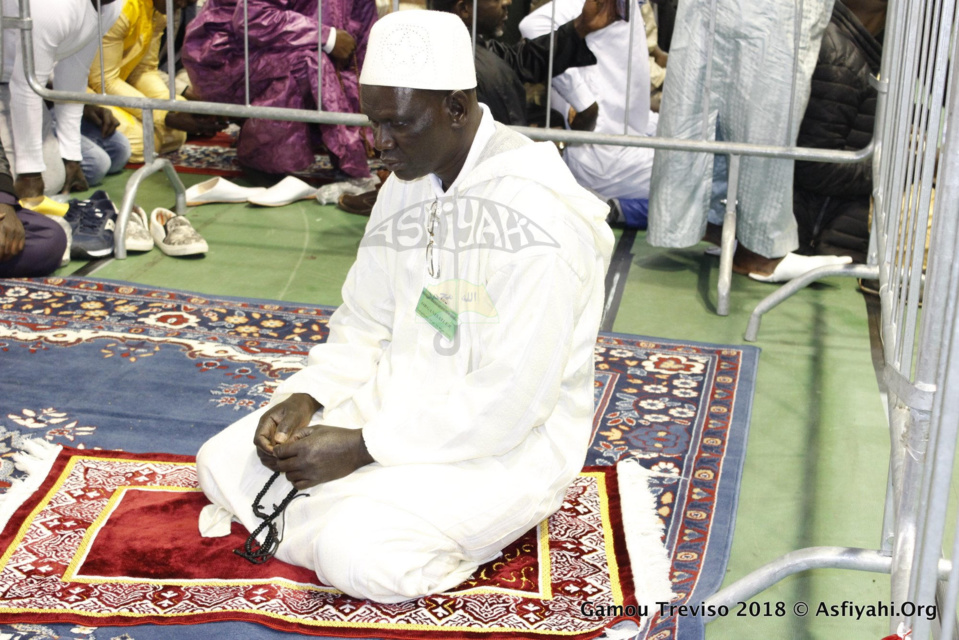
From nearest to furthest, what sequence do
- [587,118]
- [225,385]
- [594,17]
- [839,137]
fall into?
[225,385] < [839,137] < [594,17] < [587,118]

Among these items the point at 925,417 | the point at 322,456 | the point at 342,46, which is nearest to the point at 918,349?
the point at 925,417

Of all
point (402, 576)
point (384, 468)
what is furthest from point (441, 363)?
point (402, 576)

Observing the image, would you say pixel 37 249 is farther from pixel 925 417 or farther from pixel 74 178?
pixel 925 417

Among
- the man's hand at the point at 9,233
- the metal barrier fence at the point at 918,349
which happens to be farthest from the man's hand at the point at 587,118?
the man's hand at the point at 9,233

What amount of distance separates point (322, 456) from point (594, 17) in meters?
3.37

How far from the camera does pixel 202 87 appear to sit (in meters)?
5.84

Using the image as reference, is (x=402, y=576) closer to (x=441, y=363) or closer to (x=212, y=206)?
(x=441, y=363)

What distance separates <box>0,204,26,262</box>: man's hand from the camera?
13.7 ft

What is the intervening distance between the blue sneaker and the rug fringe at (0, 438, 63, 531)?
65.2 inches

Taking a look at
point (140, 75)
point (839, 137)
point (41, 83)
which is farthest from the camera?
point (140, 75)

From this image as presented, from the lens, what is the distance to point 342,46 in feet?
18.7

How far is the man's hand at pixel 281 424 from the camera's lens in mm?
2549

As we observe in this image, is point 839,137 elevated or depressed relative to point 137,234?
elevated

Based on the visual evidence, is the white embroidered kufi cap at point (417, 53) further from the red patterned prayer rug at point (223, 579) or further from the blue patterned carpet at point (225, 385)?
the blue patterned carpet at point (225, 385)
